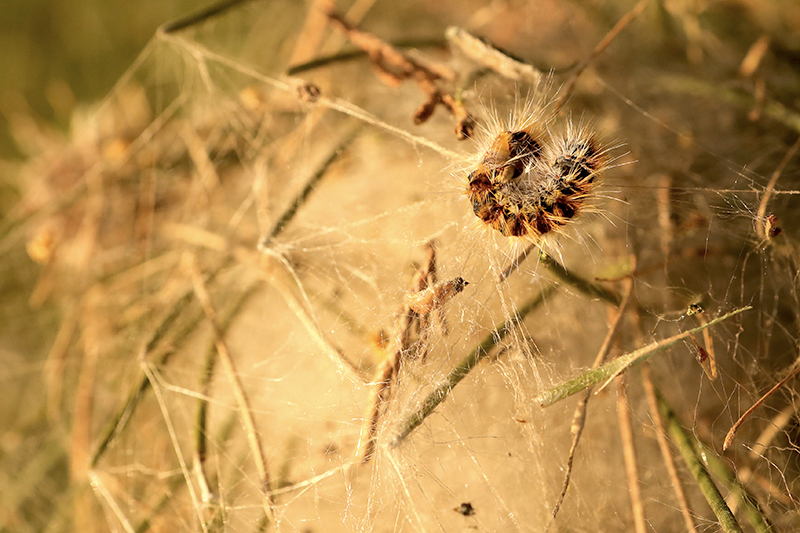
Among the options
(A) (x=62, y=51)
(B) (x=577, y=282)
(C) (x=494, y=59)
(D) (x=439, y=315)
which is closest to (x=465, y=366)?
(D) (x=439, y=315)

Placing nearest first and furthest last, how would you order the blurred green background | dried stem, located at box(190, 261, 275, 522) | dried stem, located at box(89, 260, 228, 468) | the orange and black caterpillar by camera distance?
1. the orange and black caterpillar
2. dried stem, located at box(190, 261, 275, 522)
3. dried stem, located at box(89, 260, 228, 468)
4. the blurred green background

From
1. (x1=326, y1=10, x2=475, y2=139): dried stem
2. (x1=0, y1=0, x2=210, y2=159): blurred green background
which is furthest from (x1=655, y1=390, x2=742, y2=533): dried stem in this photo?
(x1=0, y1=0, x2=210, y2=159): blurred green background

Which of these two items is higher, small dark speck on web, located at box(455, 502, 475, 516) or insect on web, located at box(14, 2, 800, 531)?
insect on web, located at box(14, 2, 800, 531)

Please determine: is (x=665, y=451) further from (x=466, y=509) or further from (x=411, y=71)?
(x=411, y=71)

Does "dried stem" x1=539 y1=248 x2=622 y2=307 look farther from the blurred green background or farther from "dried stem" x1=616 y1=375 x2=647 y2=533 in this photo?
the blurred green background

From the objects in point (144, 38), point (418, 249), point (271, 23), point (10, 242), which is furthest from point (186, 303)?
point (144, 38)

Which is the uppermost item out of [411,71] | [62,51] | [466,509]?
[62,51]
